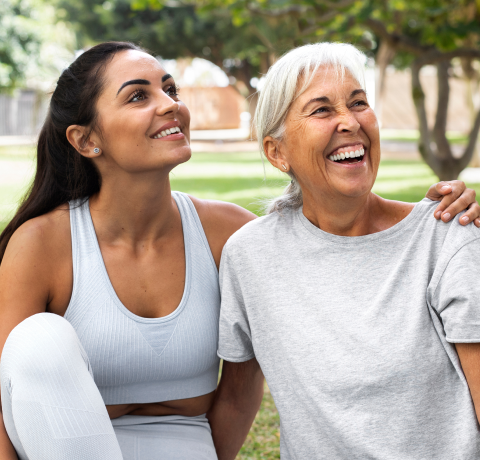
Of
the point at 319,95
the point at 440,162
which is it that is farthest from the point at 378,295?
the point at 440,162

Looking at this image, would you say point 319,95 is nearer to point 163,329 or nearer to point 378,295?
point 378,295

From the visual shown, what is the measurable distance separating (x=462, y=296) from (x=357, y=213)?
49 centimetres

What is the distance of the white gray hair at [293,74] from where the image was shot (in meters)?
2.19

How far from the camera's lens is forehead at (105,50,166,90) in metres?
2.53

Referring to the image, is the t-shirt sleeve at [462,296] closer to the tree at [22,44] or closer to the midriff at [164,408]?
the midriff at [164,408]

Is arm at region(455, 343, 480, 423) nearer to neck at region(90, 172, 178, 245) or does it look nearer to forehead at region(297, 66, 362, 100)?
forehead at region(297, 66, 362, 100)

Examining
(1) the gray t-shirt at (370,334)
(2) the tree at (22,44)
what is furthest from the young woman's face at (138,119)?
(2) the tree at (22,44)

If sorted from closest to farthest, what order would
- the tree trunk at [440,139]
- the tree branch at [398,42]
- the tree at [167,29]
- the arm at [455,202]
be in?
the arm at [455,202]
the tree branch at [398,42]
the tree trunk at [440,139]
the tree at [167,29]

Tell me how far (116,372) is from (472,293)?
1299mm

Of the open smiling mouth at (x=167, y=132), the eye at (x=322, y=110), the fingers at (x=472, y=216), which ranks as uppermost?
the eye at (x=322, y=110)

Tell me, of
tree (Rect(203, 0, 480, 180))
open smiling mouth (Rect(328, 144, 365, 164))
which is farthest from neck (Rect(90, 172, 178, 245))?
tree (Rect(203, 0, 480, 180))

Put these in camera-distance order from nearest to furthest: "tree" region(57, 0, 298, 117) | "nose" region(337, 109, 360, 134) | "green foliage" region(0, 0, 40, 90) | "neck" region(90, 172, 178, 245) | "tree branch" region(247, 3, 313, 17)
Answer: "nose" region(337, 109, 360, 134) < "neck" region(90, 172, 178, 245) < "tree branch" region(247, 3, 313, 17) < "green foliage" region(0, 0, 40, 90) < "tree" region(57, 0, 298, 117)

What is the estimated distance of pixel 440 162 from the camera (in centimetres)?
1134

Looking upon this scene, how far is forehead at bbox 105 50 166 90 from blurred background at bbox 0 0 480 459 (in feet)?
1.03
